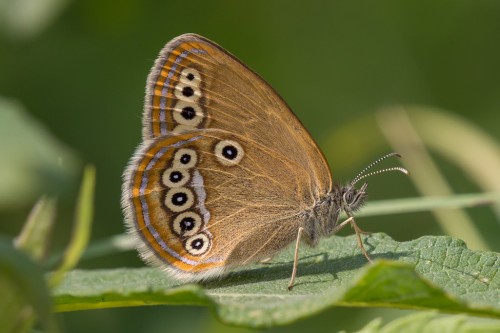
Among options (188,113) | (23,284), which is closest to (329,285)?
(188,113)

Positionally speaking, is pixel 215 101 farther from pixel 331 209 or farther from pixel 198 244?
pixel 331 209

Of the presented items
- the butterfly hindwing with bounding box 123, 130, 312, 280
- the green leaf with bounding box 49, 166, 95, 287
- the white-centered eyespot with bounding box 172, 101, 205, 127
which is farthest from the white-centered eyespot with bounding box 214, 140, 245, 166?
the green leaf with bounding box 49, 166, 95, 287

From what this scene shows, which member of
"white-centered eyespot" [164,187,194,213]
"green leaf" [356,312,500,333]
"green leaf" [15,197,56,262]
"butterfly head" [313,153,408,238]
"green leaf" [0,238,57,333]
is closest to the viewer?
"green leaf" [0,238,57,333]

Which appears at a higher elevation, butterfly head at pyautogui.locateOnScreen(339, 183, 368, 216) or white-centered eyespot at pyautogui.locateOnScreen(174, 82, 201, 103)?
white-centered eyespot at pyautogui.locateOnScreen(174, 82, 201, 103)

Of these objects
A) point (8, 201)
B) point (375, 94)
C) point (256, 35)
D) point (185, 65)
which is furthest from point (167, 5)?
point (185, 65)

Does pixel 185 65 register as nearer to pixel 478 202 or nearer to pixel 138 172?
pixel 138 172

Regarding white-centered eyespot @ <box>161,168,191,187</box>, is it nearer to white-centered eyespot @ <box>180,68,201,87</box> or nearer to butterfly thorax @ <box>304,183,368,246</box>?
white-centered eyespot @ <box>180,68,201,87</box>

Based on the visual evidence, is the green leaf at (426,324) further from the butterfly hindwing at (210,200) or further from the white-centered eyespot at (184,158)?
the white-centered eyespot at (184,158)
